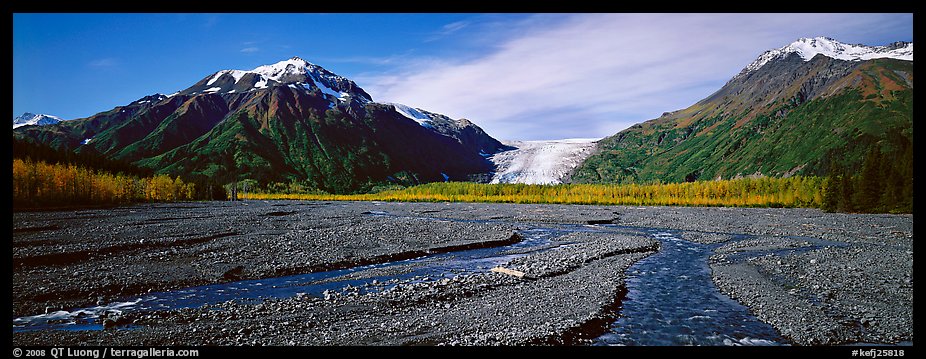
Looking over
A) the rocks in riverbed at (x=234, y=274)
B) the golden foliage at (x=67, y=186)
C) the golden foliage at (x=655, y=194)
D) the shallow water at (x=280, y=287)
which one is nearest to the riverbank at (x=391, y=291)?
the rocks in riverbed at (x=234, y=274)

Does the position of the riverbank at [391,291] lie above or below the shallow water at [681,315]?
above

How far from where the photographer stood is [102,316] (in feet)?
43.3

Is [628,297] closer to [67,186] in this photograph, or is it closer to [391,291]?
[391,291]

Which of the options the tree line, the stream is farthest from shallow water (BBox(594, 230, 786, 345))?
the tree line

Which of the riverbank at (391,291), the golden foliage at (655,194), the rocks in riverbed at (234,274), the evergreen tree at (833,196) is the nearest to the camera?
the riverbank at (391,291)

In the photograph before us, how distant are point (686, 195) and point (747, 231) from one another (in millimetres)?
89410

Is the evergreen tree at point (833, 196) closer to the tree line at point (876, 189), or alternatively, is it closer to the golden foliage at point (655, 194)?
the tree line at point (876, 189)

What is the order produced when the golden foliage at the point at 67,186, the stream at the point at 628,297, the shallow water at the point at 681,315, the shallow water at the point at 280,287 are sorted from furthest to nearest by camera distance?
the golden foliage at the point at 67,186 → the shallow water at the point at 280,287 → the stream at the point at 628,297 → the shallow water at the point at 681,315

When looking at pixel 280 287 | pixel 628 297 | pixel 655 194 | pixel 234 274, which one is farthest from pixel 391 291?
pixel 655 194

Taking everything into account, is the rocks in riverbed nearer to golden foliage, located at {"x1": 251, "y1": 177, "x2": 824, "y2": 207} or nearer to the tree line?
the tree line

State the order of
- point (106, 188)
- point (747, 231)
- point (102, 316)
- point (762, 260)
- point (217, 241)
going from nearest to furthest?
point (102, 316)
point (762, 260)
point (217, 241)
point (747, 231)
point (106, 188)

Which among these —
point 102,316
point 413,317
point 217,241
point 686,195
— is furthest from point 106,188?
point 686,195

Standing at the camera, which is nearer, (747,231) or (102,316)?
(102,316)
